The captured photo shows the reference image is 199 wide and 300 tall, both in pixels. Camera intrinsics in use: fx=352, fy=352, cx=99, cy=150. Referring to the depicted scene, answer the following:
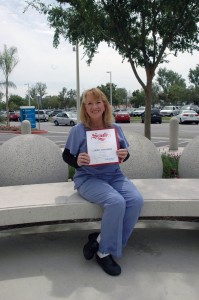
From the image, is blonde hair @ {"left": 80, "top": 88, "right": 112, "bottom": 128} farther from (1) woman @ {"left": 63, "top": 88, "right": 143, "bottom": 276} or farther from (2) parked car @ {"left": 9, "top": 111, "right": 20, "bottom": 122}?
(2) parked car @ {"left": 9, "top": 111, "right": 20, "bottom": 122}

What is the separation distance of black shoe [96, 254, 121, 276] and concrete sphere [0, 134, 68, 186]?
2.06 m

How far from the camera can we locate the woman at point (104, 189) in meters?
3.25

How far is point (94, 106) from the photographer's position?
3619mm

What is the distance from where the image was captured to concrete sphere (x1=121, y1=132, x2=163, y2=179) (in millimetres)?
5262

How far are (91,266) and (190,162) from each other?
2684mm

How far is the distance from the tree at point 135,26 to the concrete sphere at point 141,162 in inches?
117

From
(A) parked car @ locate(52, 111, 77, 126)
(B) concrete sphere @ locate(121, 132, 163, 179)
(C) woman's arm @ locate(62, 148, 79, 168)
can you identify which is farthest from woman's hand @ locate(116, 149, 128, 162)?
(A) parked car @ locate(52, 111, 77, 126)

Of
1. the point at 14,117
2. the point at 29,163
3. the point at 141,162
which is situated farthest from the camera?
the point at 14,117

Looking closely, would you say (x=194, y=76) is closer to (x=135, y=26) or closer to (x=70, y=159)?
(x=135, y=26)

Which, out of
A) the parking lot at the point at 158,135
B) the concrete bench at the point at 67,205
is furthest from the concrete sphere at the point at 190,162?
the parking lot at the point at 158,135

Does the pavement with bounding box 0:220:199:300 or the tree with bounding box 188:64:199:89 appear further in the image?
the tree with bounding box 188:64:199:89

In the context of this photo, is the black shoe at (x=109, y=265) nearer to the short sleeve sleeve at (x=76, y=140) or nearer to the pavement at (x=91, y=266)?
the pavement at (x=91, y=266)

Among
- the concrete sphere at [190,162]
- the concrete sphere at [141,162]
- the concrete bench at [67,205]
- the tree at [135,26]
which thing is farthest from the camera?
the tree at [135,26]

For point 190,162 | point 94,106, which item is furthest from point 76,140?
point 190,162
